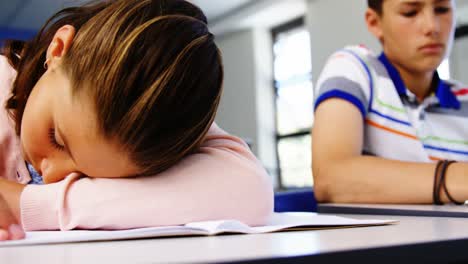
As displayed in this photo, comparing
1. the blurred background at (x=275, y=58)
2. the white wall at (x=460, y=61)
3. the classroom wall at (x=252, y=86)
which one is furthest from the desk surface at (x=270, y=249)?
the classroom wall at (x=252, y=86)

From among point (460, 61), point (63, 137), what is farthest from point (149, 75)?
point (460, 61)

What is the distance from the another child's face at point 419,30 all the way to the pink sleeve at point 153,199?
827mm

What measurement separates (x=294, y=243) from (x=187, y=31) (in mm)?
252

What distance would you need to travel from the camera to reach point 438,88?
1359 millimetres

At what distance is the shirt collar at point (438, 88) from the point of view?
1272 millimetres

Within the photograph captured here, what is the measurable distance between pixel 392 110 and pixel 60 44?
2.85 ft

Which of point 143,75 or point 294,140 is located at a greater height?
point 143,75

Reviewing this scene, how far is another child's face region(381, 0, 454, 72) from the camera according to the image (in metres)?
1.23

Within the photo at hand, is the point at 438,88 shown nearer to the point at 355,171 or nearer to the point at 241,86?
the point at 355,171

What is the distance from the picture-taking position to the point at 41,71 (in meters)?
0.61

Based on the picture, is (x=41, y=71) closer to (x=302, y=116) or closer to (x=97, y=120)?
(x=97, y=120)

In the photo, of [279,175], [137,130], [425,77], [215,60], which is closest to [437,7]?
[425,77]

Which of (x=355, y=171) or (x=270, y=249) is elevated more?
(x=270, y=249)

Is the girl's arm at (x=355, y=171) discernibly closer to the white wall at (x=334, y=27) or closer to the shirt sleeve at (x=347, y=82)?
the shirt sleeve at (x=347, y=82)
